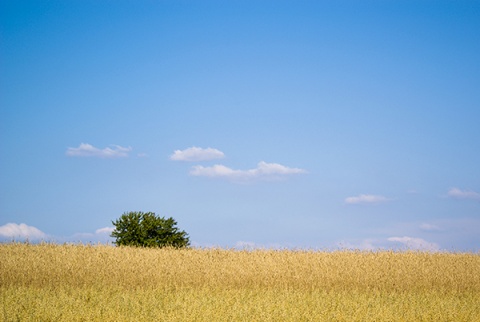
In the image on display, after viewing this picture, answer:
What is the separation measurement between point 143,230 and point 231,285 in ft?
36.5

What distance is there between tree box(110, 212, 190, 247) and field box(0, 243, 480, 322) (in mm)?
4240

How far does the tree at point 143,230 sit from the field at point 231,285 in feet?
13.9

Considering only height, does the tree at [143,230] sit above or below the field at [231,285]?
above

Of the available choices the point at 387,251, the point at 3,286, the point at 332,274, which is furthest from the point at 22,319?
the point at 387,251

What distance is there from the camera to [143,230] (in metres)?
29.0

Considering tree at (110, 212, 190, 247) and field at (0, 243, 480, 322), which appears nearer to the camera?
field at (0, 243, 480, 322)

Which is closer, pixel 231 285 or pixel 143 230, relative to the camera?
pixel 231 285

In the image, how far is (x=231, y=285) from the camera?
1894cm

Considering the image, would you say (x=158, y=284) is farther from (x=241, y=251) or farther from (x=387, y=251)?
(x=387, y=251)

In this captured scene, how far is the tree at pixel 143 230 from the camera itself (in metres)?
28.9

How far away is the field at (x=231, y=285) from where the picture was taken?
13.3m

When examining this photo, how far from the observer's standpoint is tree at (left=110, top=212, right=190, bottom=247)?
94.8ft

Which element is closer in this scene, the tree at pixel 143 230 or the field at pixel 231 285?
the field at pixel 231 285

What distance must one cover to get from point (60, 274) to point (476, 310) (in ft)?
43.3
